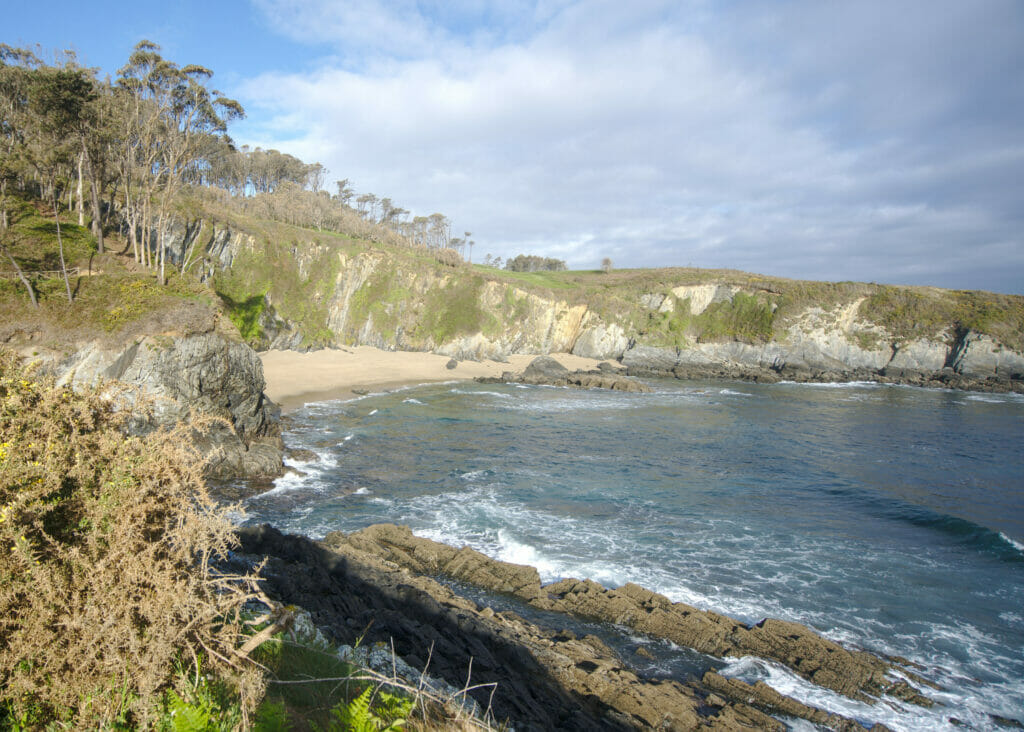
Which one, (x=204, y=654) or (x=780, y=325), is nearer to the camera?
(x=204, y=654)

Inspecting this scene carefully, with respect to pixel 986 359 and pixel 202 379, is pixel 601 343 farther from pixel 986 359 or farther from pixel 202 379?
pixel 202 379

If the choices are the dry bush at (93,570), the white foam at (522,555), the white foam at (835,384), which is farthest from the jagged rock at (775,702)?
the white foam at (835,384)

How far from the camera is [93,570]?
11.0ft

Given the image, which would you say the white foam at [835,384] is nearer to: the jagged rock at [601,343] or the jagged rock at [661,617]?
the jagged rock at [601,343]

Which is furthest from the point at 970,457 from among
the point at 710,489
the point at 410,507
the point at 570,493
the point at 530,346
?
the point at 530,346

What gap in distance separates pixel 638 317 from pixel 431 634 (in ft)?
193

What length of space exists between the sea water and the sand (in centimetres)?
395

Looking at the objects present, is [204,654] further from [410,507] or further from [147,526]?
[410,507]

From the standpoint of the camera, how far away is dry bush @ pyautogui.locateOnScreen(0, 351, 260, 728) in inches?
125

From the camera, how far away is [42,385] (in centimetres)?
411

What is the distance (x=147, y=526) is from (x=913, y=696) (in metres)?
12.2

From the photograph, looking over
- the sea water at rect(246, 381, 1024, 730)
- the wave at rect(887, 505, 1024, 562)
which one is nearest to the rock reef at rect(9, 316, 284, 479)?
the sea water at rect(246, 381, 1024, 730)

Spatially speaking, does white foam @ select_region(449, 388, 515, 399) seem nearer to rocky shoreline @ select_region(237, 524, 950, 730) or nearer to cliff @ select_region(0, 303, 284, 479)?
cliff @ select_region(0, 303, 284, 479)

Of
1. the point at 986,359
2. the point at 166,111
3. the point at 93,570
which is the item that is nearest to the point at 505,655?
the point at 93,570
